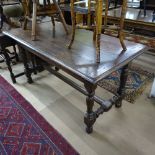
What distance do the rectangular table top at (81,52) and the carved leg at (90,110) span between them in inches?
4.2

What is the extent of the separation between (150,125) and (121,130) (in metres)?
0.31

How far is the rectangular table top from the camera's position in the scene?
3.76ft

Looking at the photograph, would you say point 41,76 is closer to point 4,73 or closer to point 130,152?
point 4,73

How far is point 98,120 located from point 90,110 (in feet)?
1.30

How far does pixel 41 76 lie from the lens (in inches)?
97.9

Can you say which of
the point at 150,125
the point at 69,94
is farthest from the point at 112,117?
the point at 69,94

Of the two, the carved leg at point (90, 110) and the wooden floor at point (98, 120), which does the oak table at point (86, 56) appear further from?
the wooden floor at point (98, 120)

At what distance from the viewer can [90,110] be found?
1.37 meters

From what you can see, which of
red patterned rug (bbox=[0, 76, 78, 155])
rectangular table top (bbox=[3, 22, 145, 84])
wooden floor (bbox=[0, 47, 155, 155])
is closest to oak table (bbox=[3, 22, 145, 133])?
rectangular table top (bbox=[3, 22, 145, 84])

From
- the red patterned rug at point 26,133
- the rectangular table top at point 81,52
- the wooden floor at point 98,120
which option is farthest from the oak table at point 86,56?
the red patterned rug at point 26,133

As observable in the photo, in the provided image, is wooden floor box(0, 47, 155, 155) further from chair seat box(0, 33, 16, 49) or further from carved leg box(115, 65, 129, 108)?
chair seat box(0, 33, 16, 49)

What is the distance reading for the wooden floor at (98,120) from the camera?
1.44 metres

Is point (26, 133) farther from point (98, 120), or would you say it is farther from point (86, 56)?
point (86, 56)

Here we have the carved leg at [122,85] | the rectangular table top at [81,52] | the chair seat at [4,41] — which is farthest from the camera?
the chair seat at [4,41]
